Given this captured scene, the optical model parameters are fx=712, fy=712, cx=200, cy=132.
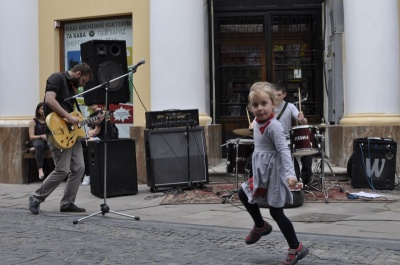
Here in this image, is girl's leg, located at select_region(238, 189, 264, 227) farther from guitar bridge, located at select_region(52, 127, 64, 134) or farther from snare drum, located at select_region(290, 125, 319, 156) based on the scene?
guitar bridge, located at select_region(52, 127, 64, 134)

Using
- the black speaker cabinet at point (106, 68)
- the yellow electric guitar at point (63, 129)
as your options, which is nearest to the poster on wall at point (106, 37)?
the black speaker cabinet at point (106, 68)

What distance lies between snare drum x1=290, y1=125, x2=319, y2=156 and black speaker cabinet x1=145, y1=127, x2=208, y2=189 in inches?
96.4

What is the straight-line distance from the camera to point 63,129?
9.16 meters

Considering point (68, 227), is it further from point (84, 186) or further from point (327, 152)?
point (327, 152)

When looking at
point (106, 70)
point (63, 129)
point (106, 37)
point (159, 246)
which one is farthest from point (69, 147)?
point (106, 37)

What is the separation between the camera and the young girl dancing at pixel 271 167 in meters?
6.00

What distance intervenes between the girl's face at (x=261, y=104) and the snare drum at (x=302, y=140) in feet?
11.1

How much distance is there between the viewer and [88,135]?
13406 millimetres

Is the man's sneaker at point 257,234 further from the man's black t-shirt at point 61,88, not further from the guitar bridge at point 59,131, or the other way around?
the man's black t-shirt at point 61,88

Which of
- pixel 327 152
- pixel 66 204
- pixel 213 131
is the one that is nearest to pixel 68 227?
pixel 66 204

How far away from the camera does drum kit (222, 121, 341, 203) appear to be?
942cm

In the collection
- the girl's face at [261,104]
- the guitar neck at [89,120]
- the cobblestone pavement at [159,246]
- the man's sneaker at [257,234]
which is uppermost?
the girl's face at [261,104]

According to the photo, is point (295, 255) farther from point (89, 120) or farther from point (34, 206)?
point (34, 206)

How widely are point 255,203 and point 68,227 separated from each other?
2.88m
